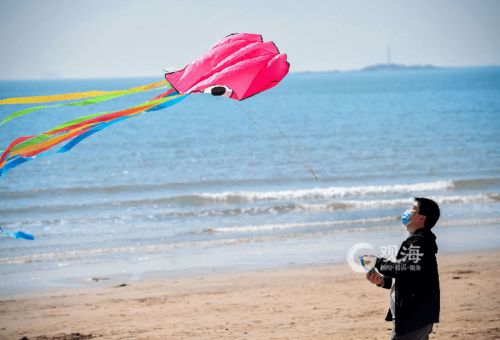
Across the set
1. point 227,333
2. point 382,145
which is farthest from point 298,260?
point 382,145

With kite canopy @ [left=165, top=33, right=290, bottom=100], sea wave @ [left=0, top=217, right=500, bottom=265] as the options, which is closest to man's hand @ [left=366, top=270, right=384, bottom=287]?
kite canopy @ [left=165, top=33, right=290, bottom=100]

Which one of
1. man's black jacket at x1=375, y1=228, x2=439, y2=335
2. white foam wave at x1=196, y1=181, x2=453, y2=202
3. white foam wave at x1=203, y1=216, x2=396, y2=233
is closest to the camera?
man's black jacket at x1=375, y1=228, x2=439, y2=335

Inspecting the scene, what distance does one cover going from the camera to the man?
5.02 meters

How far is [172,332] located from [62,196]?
15.3 m

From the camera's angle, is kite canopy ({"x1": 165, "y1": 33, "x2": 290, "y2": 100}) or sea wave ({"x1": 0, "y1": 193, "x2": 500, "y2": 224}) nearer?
kite canopy ({"x1": 165, "y1": 33, "x2": 290, "y2": 100})

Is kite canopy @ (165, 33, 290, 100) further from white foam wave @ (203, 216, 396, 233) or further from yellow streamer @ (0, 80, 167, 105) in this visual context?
white foam wave @ (203, 216, 396, 233)

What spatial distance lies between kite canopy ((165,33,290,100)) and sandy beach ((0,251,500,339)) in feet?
10.0

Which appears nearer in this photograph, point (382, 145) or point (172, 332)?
point (172, 332)

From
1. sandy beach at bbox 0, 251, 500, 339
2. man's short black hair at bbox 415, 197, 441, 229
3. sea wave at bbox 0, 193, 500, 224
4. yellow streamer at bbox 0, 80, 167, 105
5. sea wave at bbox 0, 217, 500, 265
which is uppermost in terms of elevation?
yellow streamer at bbox 0, 80, 167, 105

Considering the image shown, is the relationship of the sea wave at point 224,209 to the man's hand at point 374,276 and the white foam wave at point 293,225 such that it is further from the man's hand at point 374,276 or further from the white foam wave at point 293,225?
the man's hand at point 374,276

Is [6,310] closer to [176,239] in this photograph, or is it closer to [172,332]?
[172,332]

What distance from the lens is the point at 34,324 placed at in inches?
365

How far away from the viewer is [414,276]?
505 cm

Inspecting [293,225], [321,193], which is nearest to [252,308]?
[293,225]
